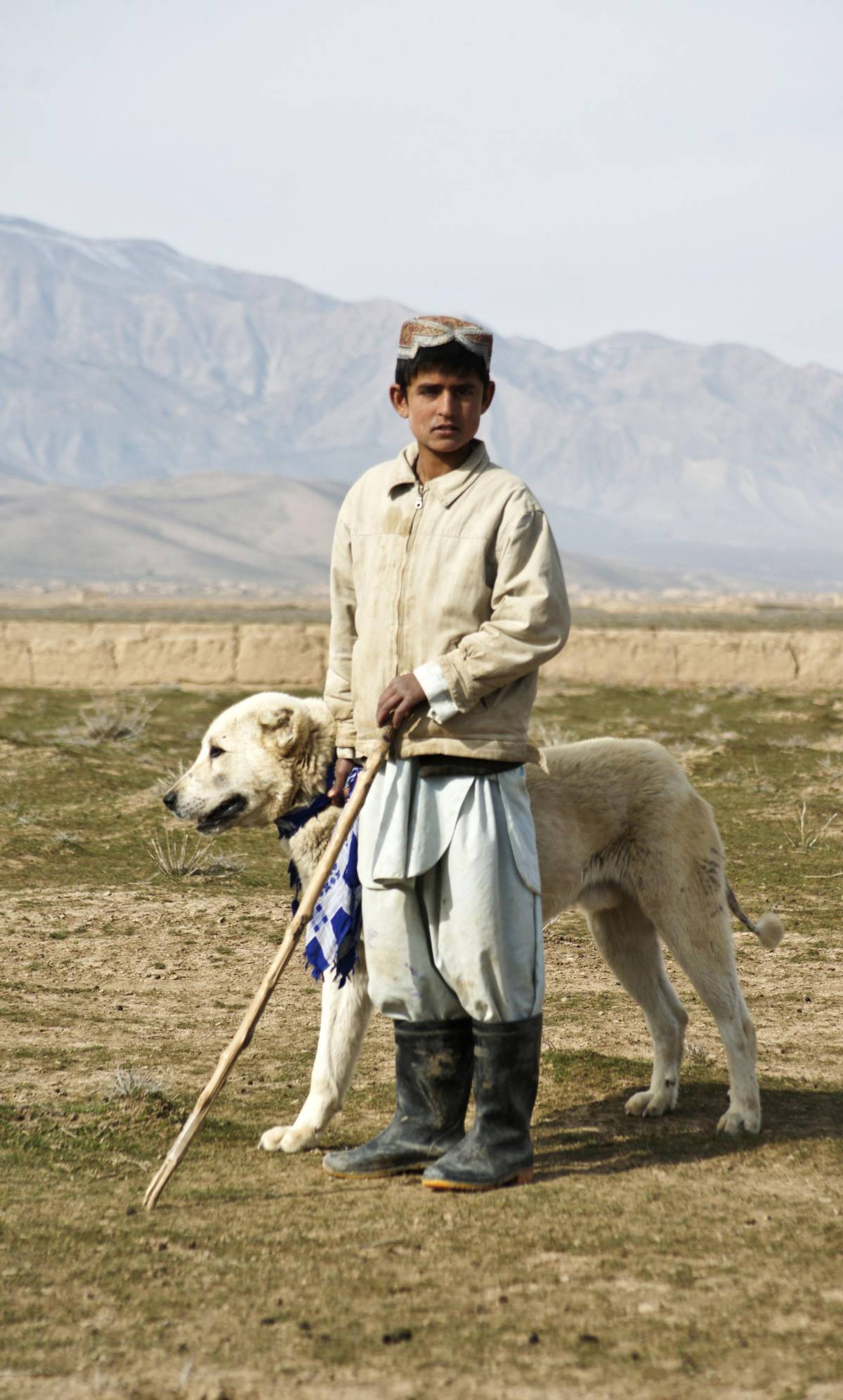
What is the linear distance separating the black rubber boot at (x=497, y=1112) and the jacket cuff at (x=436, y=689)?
2.77ft

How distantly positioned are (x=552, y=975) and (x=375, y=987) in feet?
10.3

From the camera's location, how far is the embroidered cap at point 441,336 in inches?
164

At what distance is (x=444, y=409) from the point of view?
419cm

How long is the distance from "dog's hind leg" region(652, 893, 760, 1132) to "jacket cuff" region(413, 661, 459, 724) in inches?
51.1

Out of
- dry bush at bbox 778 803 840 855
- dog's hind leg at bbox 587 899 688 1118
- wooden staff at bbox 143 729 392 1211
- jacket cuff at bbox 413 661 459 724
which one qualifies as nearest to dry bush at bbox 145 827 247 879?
dry bush at bbox 778 803 840 855

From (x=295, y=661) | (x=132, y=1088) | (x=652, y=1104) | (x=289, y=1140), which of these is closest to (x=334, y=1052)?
(x=289, y=1140)

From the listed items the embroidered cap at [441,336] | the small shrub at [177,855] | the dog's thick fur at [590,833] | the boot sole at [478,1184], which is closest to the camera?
the embroidered cap at [441,336]

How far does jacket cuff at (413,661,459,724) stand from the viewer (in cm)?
407

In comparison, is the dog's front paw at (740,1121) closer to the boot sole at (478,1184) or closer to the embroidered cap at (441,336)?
the boot sole at (478,1184)

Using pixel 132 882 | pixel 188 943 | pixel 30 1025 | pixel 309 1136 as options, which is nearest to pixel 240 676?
pixel 132 882

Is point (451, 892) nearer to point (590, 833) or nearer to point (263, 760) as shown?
point (590, 833)

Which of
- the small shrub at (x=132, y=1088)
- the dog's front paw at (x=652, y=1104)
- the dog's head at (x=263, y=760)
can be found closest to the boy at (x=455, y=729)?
the dog's head at (x=263, y=760)

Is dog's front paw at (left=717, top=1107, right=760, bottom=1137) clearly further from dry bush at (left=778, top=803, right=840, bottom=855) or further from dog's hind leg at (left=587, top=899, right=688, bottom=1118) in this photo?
dry bush at (left=778, top=803, right=840, bottom=855)

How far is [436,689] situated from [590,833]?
3.61 feet
